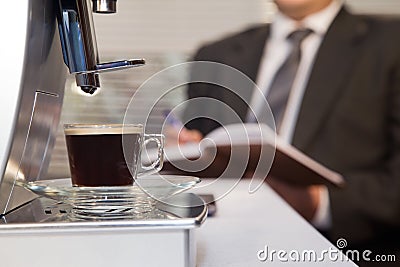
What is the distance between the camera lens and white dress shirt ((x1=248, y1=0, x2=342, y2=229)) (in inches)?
78.6

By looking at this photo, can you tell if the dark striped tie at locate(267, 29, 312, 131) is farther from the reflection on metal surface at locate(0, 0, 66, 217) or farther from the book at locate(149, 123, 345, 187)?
the reflection on metal surface at locate(0, 0, 66, 217)

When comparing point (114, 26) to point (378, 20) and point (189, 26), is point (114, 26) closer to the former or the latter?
point (189, 26)

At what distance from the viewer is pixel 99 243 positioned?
1.41 ft

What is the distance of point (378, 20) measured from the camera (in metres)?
2.02

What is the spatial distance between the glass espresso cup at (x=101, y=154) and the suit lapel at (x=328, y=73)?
1530 millimetres

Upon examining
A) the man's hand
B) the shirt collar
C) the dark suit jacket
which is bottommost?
the man's hand

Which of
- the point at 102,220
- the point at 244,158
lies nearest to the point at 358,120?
the point at 244,158

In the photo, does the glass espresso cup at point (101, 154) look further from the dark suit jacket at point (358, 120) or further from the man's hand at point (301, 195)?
the man's hand at point (301, 195)

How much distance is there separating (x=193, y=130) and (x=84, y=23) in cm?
152

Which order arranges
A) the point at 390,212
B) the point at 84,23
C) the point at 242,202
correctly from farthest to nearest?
the point at 390,212, the point at 242,202, the point at 84,23

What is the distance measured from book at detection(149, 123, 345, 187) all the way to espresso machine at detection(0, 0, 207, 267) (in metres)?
0.15

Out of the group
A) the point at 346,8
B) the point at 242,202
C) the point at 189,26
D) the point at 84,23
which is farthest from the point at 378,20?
the point at 84,23

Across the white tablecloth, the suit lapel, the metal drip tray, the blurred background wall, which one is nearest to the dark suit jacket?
the suit lapel

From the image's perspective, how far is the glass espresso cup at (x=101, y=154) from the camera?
0.49 m
